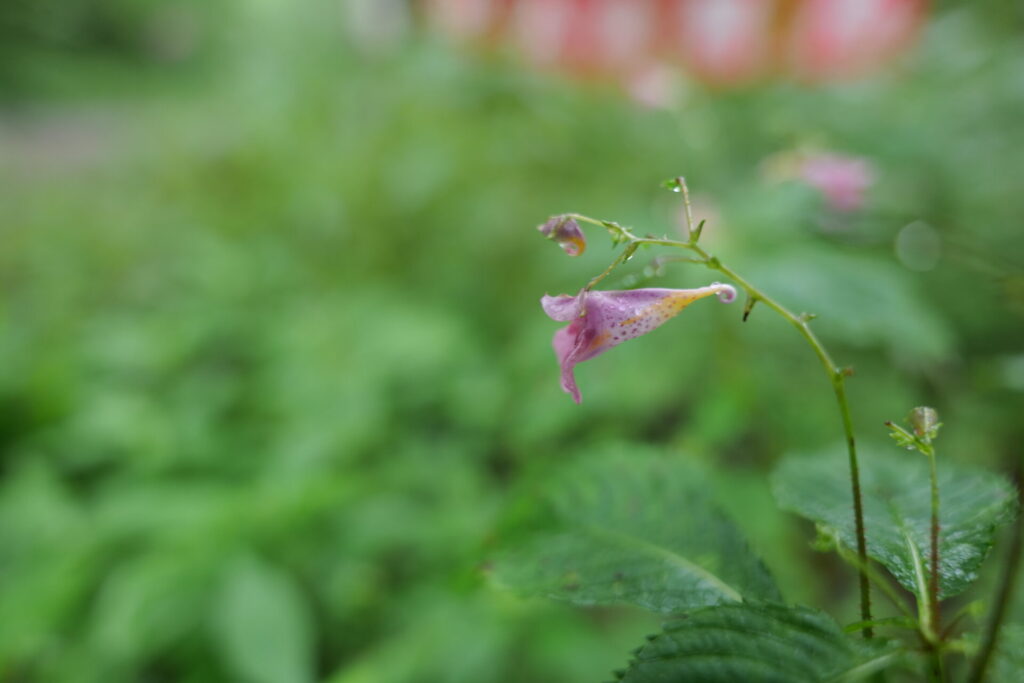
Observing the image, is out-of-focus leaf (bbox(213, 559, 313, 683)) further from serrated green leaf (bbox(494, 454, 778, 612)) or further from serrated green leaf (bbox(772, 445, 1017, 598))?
serrated green leaf (bbox(772, 445, 1017, 598))

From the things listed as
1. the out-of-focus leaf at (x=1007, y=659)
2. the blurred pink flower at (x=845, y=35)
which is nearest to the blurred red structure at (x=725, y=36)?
the blurred pink flower at (x=845, y=35)

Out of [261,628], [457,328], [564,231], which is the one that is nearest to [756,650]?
[564,231]

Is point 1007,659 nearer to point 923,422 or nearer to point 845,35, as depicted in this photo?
point 923,422

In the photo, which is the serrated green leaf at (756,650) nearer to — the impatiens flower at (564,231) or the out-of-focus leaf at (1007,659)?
the out-of-focus leaf at (1007,659)

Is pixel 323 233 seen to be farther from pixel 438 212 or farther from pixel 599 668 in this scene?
pixel 599 668

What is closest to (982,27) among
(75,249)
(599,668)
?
(599,668)

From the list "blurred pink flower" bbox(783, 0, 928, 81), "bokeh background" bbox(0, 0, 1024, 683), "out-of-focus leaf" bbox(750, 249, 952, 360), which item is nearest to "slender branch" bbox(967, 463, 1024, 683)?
"bokeh background" bbox(0, 0, 1024, 683)
